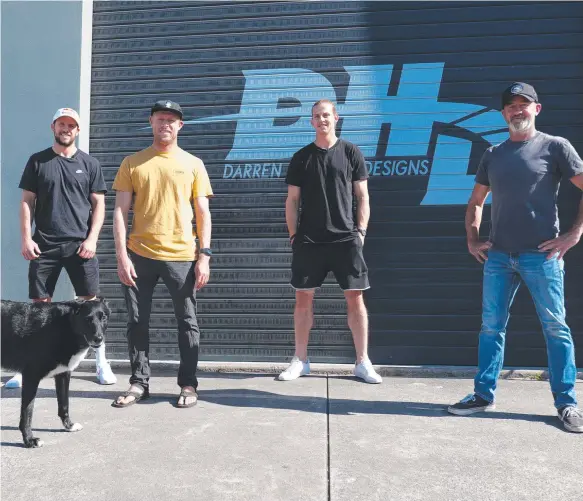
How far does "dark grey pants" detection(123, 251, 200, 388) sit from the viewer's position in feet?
11.8

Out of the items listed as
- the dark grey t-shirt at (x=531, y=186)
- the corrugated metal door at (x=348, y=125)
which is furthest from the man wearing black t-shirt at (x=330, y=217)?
the dark grey t-shirt at (x=531, y=186)

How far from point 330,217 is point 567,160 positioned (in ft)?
5.64

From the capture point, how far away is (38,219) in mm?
3896

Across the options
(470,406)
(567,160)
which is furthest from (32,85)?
(470,406)

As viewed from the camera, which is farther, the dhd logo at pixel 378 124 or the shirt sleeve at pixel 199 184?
the dhd logo at pixel 378 124

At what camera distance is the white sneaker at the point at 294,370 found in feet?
14.2

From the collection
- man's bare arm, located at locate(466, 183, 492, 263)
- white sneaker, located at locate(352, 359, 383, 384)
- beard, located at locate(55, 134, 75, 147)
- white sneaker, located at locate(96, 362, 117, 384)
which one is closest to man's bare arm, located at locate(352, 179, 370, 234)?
man's bare arm, located at locate(466, 183, 492, 263)

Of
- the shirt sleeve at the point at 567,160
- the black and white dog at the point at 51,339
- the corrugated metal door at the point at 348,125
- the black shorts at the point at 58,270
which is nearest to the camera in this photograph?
the black and white dog at the point at 51,339

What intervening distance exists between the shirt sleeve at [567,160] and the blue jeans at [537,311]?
1.77 feet

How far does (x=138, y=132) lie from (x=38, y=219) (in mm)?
1607

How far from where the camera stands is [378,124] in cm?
479

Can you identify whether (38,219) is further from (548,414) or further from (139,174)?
(548,414)

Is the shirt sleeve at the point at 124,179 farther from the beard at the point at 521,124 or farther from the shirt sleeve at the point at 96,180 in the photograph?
the beard at the point at 521,124

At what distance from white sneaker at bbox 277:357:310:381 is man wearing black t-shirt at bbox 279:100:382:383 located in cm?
52
